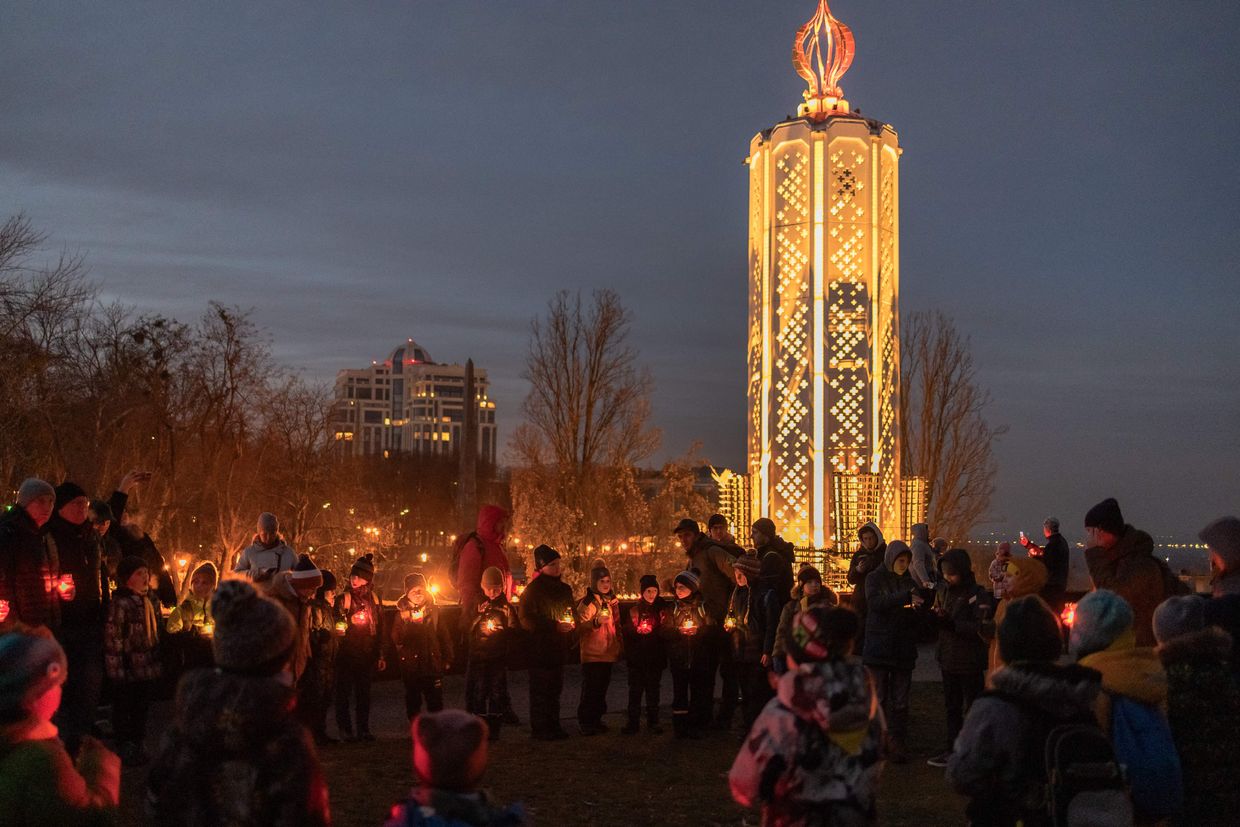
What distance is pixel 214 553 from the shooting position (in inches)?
1077

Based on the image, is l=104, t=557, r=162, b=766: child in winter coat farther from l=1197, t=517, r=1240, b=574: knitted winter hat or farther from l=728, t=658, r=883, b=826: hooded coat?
l=1197, t=517, r=1240, b=574: knitted winter hat

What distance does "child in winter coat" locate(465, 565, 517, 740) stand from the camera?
10664 millimetres

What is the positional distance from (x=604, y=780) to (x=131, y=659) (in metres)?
3.57

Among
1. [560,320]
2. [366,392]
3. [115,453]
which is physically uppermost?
[366,392]

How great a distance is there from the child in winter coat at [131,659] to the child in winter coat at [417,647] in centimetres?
241

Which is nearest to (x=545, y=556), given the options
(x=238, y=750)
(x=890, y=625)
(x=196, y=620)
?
(x=890, y=625)

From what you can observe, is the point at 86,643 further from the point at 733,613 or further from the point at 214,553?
the point at 214,553

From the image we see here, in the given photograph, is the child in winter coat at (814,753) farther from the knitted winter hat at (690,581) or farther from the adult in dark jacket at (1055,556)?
the adult in dark jacket at (1055,556)

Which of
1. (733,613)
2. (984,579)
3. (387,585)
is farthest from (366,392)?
(733,613)

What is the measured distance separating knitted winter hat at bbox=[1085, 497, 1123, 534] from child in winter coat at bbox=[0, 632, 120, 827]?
5.35 meters

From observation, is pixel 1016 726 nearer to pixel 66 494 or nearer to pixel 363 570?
pixel 66 494

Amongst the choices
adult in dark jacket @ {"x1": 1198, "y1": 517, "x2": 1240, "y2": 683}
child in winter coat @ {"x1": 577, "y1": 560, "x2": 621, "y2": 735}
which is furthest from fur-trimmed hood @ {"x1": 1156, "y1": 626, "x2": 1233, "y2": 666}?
child in winter coat @ {"x1": 577, "y1": 560, "x2": 621, "y2": 735}

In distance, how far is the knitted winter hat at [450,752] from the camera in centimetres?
368

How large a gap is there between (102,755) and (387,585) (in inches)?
1265
